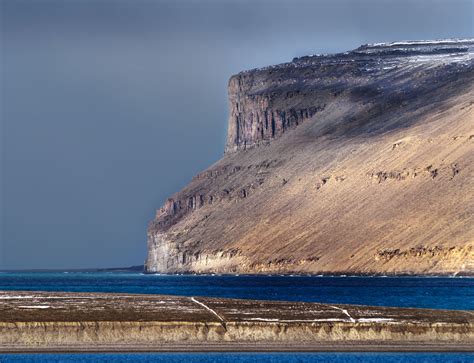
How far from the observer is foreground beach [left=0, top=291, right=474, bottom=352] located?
57.8m

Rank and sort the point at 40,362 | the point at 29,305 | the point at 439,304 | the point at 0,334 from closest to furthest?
the point at 40,362
the point at 0,334
the point at 29,305
the point at 439,304

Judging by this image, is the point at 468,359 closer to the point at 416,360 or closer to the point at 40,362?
the point at 416,360

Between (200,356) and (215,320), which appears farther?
(215,320)

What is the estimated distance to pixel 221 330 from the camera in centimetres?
5944

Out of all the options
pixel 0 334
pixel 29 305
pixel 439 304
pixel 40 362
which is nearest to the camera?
pixel 40 362

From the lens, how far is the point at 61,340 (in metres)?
57.8

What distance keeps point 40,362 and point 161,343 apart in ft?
23.9

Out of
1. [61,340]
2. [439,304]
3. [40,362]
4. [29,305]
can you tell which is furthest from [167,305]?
[439,304]

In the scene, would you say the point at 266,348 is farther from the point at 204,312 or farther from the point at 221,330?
the point at 204,312

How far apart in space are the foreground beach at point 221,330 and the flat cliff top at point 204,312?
0.04 m

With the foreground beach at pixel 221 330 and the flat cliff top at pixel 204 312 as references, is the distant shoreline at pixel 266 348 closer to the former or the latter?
the foreground beach at pixel 221 330

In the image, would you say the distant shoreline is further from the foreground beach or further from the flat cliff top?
the flat cliff top

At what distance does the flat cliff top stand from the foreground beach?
42 millimetres

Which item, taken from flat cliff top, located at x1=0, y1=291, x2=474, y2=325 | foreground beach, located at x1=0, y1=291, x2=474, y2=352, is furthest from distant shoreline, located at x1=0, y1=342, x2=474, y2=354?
flat cliff top, located at x1=0, y1=291, x2=474, y2=325
